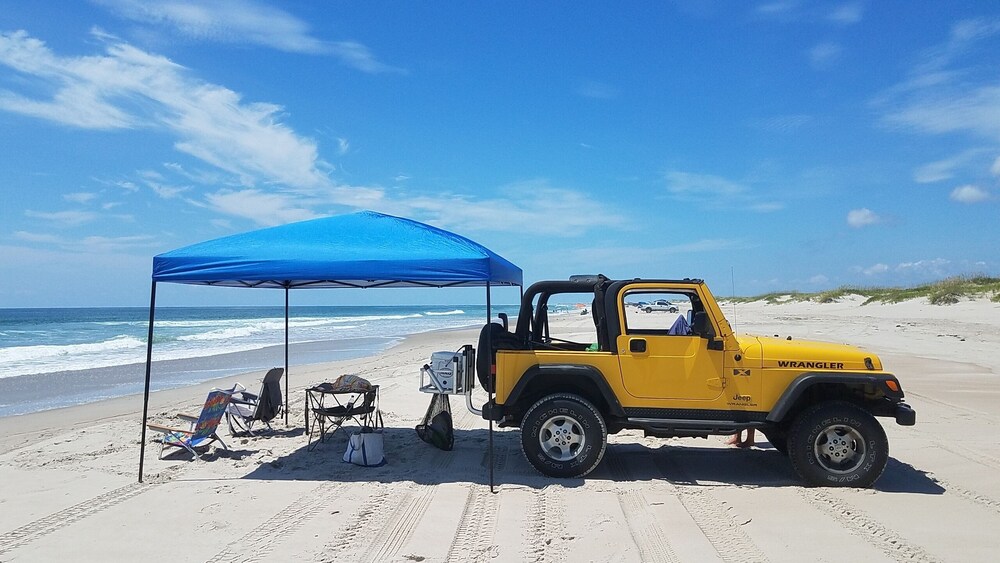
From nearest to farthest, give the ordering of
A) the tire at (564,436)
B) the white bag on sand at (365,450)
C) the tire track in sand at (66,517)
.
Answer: the tire track in sand at (66,517), the tire at (564,436), the white bag on sand at (365,450)

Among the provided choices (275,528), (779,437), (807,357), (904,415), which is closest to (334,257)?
(275,528)

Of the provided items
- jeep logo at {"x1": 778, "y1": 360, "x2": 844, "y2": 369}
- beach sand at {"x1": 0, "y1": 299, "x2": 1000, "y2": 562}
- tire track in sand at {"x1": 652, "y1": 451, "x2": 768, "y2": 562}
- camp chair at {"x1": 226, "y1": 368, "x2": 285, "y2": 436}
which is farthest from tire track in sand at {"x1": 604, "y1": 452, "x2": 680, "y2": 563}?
camp chair at {"x1": 226, "y1": 368, "x2": 285, "y2": 436}

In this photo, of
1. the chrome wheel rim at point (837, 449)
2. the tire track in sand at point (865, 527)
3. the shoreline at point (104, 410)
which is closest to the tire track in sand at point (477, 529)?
the tire track in sand at point (865, 527)

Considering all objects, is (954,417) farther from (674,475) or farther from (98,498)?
(98,498)

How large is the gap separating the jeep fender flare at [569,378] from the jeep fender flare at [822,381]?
4.57ft

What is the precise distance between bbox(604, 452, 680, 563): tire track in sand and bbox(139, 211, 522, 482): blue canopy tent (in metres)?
2.01

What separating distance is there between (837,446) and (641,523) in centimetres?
220

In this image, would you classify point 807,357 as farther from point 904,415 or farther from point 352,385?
point 352,385

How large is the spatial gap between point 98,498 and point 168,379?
10796 millimetres

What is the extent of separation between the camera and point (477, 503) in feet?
17.6

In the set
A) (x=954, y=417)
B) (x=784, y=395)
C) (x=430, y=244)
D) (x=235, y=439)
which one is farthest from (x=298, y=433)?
(x=954, y=417)

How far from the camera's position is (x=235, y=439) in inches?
312

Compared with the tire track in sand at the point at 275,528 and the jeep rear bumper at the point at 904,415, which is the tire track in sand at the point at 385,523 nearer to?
the tire track in sand at the point at 275,528

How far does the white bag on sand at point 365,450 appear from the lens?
6598mm
